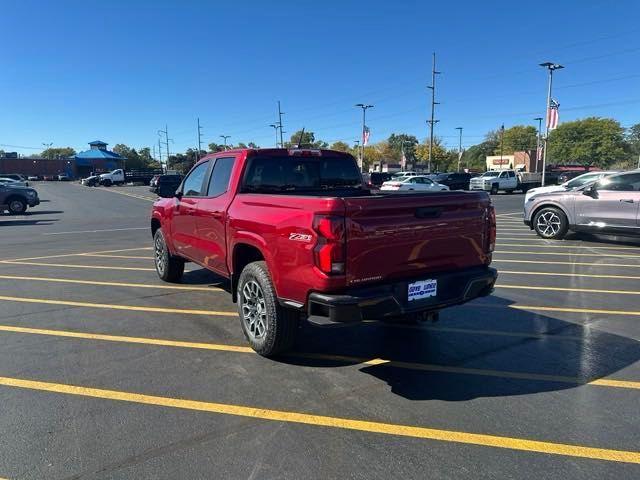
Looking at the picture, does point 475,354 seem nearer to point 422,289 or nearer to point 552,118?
point 422,289

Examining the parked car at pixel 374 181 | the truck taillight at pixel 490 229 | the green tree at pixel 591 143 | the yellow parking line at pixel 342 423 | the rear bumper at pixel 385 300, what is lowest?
the yellow parking line at pixel 342 423

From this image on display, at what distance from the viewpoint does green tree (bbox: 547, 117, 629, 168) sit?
106 meters

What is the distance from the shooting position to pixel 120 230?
1563 centimetres

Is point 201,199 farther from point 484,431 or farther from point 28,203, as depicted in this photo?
point 28,203

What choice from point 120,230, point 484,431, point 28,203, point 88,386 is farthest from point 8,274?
point 28,203

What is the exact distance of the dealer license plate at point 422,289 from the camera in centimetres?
388

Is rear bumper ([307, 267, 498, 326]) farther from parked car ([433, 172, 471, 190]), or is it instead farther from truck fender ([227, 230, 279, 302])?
parked car ([433, 172, 471, 190])

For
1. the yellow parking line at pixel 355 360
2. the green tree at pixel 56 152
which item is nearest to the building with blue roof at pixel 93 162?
the green tree at pixel 56 152

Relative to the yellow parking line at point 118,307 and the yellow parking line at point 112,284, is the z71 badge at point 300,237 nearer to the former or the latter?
the yellow parking line at point 118,307

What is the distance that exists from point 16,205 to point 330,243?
916 inches

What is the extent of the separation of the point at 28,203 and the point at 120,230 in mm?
9760

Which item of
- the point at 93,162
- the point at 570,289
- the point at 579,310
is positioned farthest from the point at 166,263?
the point at 93,162

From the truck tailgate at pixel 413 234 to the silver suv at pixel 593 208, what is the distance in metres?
7.73

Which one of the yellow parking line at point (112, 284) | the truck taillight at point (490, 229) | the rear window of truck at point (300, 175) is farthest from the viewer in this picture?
the yellow parking line at point (112, 284)
